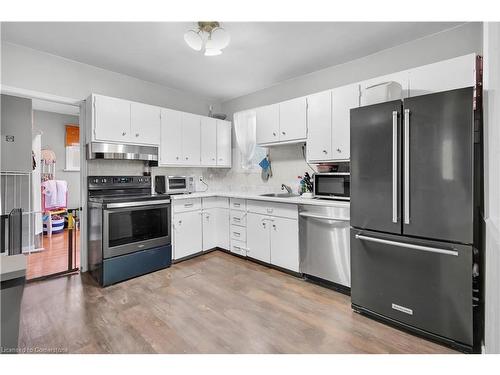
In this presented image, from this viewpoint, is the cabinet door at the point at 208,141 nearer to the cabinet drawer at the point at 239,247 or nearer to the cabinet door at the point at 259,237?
the cabinet door at the point at 259,237

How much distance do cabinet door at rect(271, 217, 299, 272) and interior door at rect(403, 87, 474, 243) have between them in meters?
1.27

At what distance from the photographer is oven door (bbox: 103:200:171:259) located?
280 centimetres

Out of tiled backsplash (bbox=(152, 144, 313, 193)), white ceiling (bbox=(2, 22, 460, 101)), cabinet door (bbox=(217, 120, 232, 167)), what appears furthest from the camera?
cabinet door (bbox=(217, 120, 232, 167))

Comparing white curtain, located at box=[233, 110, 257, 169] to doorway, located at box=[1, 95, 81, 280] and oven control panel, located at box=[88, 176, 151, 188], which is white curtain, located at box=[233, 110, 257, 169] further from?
doorway, located at box=[1, 95, 81, 280]

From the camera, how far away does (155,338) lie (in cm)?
186

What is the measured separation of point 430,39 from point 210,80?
2.65 metres

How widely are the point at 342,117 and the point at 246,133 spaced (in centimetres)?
169

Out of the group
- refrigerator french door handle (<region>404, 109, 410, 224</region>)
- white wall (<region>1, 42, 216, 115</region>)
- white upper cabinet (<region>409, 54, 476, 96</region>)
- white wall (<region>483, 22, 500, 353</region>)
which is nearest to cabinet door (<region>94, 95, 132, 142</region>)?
white wall (<region>1, 42, 216, 115</region>)

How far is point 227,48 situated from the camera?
9.18 feet

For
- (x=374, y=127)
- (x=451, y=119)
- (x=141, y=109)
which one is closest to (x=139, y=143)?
(x=141, y=109)

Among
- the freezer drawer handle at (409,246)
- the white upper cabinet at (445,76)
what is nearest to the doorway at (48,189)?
the freezer drawer handle at (409,246)

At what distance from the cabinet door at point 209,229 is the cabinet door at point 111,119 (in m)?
1.47

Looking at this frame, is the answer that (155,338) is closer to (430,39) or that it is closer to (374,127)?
(374,127)

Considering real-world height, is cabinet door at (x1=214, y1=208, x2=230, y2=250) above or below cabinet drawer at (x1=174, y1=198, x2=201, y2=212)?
below
